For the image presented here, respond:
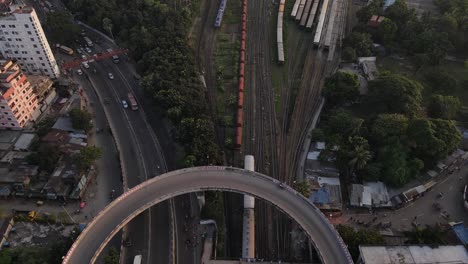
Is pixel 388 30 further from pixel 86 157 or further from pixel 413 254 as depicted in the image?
pixel 86 157

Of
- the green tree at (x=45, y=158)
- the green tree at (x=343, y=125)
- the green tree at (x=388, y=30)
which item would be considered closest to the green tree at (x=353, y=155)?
the green tree at (x=343, y=125)

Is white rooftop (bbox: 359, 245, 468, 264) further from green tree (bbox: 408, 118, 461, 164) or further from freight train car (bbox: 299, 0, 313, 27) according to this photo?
freight train car (bbox: 299, 0, 313, 27)

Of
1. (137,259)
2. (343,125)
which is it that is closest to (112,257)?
(137,259)

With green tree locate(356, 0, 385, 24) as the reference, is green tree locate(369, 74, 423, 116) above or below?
below

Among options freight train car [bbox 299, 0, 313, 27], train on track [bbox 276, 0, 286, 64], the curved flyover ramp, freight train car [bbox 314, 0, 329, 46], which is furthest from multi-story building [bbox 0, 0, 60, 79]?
freight train car [bbox 299, 0, 313, 27]

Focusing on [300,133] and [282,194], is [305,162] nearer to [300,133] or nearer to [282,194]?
[300,133]

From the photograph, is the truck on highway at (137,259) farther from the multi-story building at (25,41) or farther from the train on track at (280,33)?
the train on track at (280,33)
